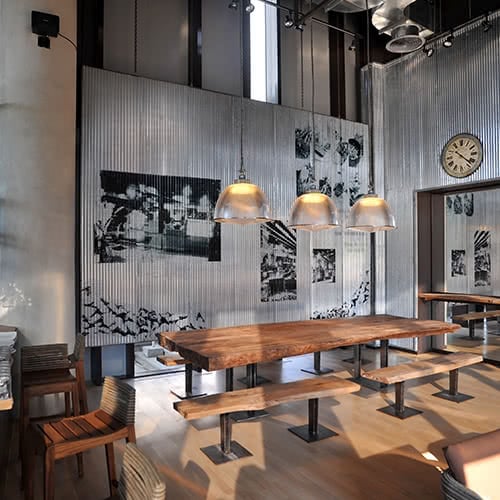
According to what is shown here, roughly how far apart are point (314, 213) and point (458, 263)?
15.0 feet

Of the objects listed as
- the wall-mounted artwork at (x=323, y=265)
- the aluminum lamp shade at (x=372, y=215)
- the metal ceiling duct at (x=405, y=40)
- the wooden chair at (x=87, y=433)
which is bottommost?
the wooden chair at (x=87, y=433)

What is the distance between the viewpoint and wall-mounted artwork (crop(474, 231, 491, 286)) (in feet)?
26.0

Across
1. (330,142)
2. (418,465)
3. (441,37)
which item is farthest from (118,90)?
(418,465)

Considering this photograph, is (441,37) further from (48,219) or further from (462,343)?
(48,219)

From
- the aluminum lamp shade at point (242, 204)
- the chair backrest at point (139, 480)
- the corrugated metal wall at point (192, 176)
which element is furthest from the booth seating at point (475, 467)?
the corrugated metal wall at point (192, 176)

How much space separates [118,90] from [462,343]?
6487 millimetres

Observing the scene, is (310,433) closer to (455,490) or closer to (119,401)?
(119,401)

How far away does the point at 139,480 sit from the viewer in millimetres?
1556

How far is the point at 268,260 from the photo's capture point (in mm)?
6578

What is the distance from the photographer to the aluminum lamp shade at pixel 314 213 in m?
4.39

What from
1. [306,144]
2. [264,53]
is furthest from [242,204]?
[264,53]

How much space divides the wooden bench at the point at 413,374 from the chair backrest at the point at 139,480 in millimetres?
2951

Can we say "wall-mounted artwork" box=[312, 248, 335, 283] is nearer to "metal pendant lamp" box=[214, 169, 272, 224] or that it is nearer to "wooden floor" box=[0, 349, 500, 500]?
"wooden floor" box=[0, 349, 500, 500]

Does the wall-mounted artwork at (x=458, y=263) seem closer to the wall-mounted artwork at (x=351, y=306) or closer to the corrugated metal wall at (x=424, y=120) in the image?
the corrugated metal wall at (x=424, y=120)
